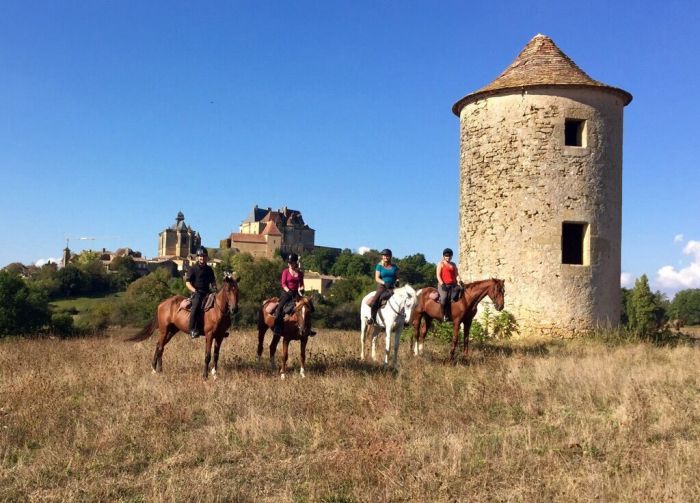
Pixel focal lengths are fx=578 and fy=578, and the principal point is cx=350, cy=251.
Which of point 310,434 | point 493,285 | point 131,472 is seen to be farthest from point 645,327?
point 131,472

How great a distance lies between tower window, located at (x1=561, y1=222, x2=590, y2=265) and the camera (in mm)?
17109

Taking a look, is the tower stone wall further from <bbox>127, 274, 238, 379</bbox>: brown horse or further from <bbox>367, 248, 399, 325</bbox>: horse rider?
<bbox>127, 274, 238, 379</bbox>: brown horse

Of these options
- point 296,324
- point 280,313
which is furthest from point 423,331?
point 280,313

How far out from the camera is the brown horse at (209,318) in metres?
10.1

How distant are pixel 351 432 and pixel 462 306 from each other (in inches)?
257

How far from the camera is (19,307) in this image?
2547 centimetres

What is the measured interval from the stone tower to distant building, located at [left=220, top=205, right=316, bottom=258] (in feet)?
409

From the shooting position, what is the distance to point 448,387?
9453mm

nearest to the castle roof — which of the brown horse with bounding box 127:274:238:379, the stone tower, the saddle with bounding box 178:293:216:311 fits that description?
the stone tower

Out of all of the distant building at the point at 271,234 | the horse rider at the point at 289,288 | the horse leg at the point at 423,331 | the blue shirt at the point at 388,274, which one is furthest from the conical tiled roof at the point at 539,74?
the distant building at the point at 271,234

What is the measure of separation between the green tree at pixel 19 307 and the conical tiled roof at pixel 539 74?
20.2m

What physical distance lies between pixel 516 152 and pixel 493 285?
5.79 m

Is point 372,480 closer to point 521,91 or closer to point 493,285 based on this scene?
point 493,285

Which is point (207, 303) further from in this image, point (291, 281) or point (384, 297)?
point (384, 297)
